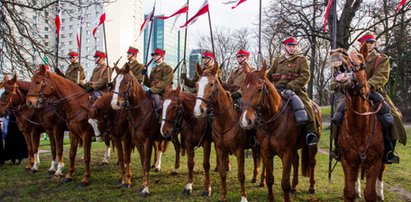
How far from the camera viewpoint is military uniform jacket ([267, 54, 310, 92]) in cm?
719

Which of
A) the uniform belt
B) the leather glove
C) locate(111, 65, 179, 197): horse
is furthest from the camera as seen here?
the leather glove

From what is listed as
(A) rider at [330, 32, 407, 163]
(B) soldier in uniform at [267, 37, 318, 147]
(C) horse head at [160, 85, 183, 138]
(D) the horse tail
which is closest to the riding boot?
(A) rider at [330, 32, 407, 163]

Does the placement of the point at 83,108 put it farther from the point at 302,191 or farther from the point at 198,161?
the point at 302,191

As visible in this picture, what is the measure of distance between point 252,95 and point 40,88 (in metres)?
5.80

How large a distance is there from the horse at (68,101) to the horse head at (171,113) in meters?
2.68

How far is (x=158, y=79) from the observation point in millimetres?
9445

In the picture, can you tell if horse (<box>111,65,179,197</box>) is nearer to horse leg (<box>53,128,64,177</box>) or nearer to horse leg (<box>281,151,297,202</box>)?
horse leg (<box>53,128,64,177</box>)

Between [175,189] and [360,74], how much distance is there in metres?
5.19

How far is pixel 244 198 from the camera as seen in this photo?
7301 mm

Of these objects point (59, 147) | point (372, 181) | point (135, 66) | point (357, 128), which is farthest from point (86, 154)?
point (372, 181)

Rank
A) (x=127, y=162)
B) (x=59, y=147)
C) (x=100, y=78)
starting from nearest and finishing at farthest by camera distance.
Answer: (x=127, y=162) < (x=59, y=147) < (x=100, y=78)

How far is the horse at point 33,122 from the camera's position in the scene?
10164 mm

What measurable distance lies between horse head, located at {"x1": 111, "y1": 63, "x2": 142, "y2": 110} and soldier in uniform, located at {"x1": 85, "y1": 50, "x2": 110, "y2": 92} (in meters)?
2.15

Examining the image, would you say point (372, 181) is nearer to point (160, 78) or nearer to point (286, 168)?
point (286, 168)
